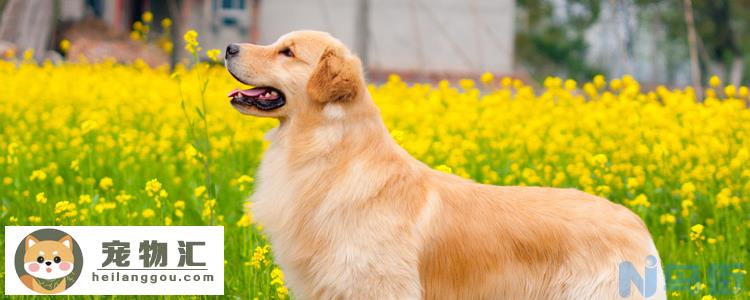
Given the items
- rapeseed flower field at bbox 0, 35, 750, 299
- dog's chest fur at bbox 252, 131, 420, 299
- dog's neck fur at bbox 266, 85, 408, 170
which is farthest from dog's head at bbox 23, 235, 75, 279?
dog's neck fur at bbox 266, 85, 408, 170

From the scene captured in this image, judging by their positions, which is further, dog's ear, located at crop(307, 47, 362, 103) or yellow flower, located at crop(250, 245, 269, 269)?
yellow flower, located at crop(250, 245, 269, 269)

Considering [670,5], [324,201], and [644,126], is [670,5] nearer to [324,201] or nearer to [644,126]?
[644,126]

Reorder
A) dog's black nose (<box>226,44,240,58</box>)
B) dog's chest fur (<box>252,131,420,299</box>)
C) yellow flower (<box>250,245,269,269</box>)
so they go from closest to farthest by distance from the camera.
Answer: dog's chest fur (<box>252,131,420,299</box>), dog's black nose (<box>226,44,240,58</box>), yellow flower (<box>250,245,269,269</box>)

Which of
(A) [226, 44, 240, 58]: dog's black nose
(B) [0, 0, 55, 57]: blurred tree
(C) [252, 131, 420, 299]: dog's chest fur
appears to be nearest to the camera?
(C) [252, 131, 420, 299]: dog's chest fur

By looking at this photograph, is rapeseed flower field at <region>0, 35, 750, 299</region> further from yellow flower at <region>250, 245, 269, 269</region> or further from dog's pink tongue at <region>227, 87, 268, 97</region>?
dog's pink tongue at <region>227, 87, 268, 97</region>

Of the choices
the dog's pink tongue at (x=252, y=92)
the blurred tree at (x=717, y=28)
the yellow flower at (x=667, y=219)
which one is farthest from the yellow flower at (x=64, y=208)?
the blurred tree at (x=717, y=28)

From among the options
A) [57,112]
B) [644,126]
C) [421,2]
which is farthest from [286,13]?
[644,126]

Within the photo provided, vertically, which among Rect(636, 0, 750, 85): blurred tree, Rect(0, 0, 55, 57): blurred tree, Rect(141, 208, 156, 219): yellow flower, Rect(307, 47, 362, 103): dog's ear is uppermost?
Rect(636, 0, 750, 85): blurred tree

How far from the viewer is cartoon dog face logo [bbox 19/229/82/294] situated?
4.52 meters

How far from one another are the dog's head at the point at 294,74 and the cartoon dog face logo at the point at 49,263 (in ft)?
4.57

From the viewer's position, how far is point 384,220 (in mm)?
3707

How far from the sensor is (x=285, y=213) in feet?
12.7

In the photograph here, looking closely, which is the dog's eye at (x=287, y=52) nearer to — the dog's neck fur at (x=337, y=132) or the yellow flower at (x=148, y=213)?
the dog's neck fur at (x=337, y=132)

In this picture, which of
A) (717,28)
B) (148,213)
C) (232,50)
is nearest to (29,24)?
(148,213)
